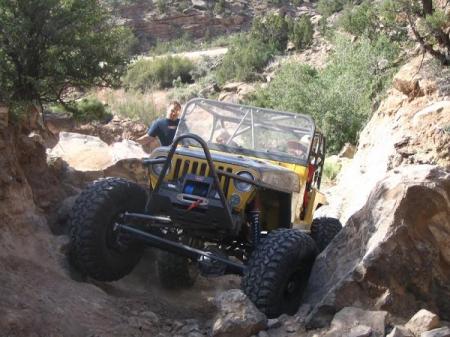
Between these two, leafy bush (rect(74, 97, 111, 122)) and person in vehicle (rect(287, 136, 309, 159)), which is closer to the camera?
person in vehicle (rect(287, 136, 309, 159))

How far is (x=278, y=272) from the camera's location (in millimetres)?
4977

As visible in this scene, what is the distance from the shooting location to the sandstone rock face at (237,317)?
4477 millimetres

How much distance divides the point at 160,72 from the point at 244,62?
474 centimetres

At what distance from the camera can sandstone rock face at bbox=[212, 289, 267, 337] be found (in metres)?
4.48

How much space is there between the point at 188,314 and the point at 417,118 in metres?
5.30

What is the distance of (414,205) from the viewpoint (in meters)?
4.91

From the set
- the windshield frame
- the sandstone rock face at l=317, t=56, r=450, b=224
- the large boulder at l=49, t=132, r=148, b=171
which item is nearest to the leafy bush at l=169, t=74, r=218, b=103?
the sandstone rock face at l=317, t=56, r=450, b=224

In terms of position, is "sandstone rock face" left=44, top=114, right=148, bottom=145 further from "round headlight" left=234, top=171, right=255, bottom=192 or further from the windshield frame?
"round headlight" left=234, top=171, right=255, bottom=192

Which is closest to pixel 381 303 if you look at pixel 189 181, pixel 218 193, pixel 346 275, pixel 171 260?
pixel 346 275

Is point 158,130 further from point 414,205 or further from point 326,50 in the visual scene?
point 326,50

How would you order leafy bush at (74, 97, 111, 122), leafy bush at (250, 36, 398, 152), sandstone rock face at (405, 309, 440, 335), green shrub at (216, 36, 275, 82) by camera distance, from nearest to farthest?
sandstone rock face at (405, 309, 440, 335) < leafy bush at (74, 97, 111, 122) < leafy bush at (250, 36, 398, 152) < green shrub at (216, 36, 275, 82)

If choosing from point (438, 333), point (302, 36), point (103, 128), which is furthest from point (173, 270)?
point (302, 36)

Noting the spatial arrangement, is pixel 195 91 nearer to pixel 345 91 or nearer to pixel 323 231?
pixel 345 91

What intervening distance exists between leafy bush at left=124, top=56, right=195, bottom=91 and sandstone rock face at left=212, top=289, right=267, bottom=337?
1067 inches
